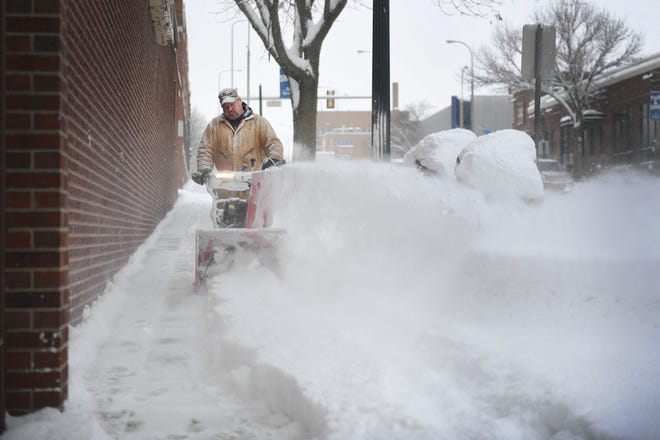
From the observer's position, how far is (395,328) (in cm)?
502

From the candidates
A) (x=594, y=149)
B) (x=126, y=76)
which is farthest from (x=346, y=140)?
(x=126, y=76)

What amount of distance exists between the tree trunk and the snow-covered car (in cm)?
942

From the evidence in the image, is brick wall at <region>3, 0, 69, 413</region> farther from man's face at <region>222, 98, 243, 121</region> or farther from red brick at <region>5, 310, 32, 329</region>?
man's face at <region>222, 98, 243, 121</region>

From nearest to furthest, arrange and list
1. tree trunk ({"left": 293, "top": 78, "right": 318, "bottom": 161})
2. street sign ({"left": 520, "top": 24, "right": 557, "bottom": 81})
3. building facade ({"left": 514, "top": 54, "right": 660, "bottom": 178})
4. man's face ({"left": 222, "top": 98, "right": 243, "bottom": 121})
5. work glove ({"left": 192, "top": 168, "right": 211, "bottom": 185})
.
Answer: work glove ({"left": 192, "top": 168, "right": 211, "bottom": 185}) < man's face ({"left": 222, "top": 98, "right": 243, "bottom": 121}) < street sign ({"left": 520, "top": 24, "right": 557, "bottom": 81}) < tree trunk ({"left": 293, "top": 78, "right": 318, "bottom": 161}) < building facade ({"left": 514, "top": 54, "right": 660, "bottom": 178})

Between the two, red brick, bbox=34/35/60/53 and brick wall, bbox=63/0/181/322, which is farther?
brick wall, bbox=63/0/181/322

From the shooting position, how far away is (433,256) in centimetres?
647

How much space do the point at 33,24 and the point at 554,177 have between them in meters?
22.2

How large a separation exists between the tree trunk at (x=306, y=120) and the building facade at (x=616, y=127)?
17194 mm

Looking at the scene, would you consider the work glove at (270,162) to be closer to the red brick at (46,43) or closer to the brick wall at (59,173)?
the brick wall at (59,173)

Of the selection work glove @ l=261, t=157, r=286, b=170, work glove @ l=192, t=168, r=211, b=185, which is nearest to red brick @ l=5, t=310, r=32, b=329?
work glove @ l=261, t=157, r=286, b=170

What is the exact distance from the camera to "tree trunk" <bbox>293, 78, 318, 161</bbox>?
14.1 m

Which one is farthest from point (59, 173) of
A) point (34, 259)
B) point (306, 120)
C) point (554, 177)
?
point (554, 177)

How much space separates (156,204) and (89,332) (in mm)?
9714

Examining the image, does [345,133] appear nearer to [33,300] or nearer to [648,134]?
[648,134]
